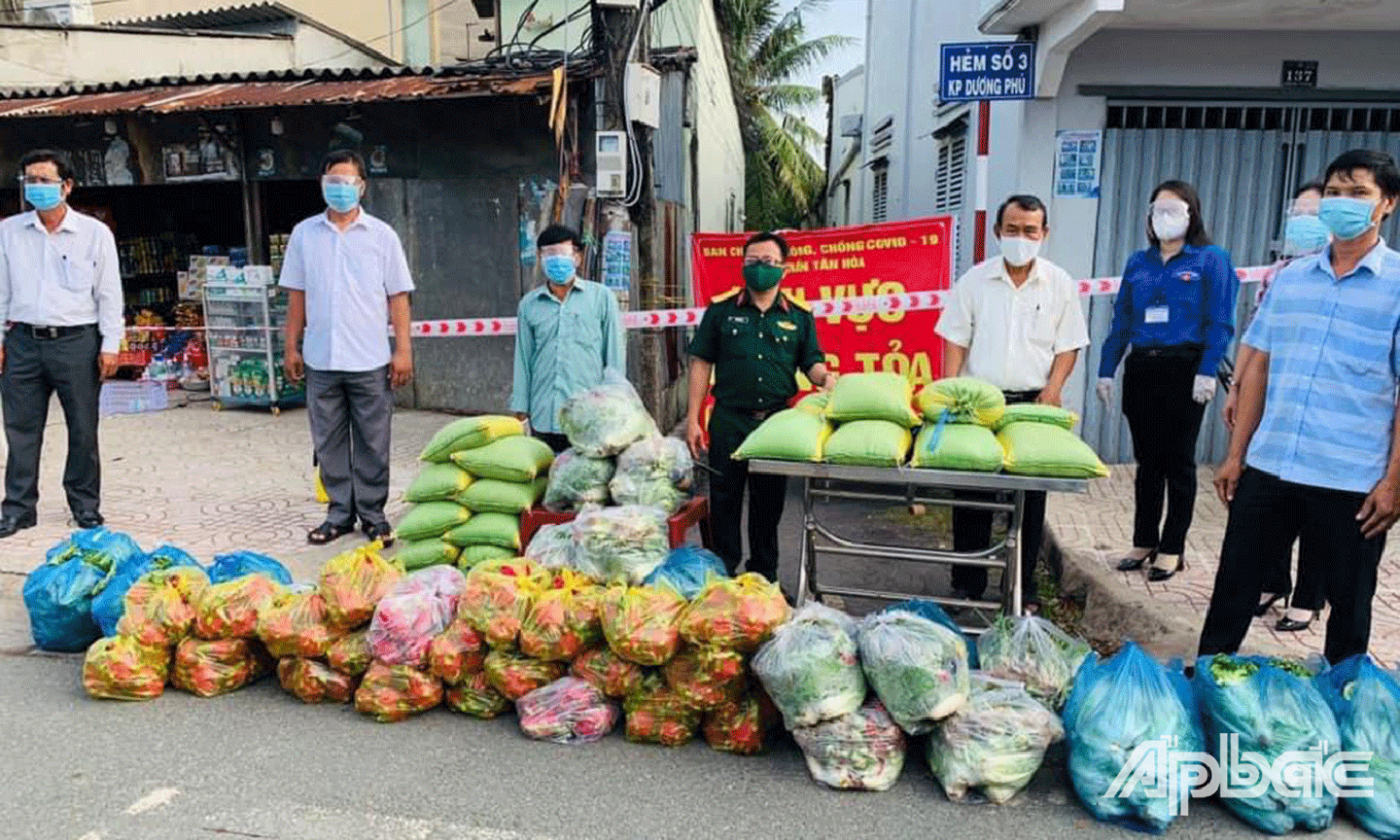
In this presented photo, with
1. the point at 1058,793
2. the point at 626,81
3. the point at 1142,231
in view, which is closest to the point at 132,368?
the point at 626,81

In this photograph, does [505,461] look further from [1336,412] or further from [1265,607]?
[1265,607]

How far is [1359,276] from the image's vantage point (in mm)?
3004

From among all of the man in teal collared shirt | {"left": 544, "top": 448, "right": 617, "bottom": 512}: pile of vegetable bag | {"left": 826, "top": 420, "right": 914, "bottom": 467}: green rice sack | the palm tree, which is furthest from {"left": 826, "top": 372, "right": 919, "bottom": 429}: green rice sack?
the palm tree

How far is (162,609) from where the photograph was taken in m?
3.62

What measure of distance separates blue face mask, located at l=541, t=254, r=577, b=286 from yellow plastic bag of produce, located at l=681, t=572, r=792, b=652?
7.16 ft

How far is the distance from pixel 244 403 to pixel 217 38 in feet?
21.5

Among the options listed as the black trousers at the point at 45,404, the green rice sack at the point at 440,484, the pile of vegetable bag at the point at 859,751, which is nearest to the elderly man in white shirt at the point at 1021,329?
the pile of vegetable bag at the point at 859,751

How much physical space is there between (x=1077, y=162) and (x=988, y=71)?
0.98 meters

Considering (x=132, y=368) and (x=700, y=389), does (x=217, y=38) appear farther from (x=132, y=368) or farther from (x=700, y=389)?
(x=700, y=389)

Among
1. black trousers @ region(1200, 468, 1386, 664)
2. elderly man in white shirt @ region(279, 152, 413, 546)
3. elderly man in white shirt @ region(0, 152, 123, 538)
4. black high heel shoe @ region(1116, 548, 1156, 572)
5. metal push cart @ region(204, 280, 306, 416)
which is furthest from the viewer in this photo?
metal push cart @ region(204, 280, 306, 416)

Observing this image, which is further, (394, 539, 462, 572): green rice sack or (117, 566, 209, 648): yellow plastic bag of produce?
(394, 539, 462, 572): green rice sack

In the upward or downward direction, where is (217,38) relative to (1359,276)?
upward

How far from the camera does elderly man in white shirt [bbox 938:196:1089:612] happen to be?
14.0ft

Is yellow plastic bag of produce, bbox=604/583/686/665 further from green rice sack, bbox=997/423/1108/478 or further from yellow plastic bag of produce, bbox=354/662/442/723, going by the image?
green rice sack, bbox=997/423/1108/478
